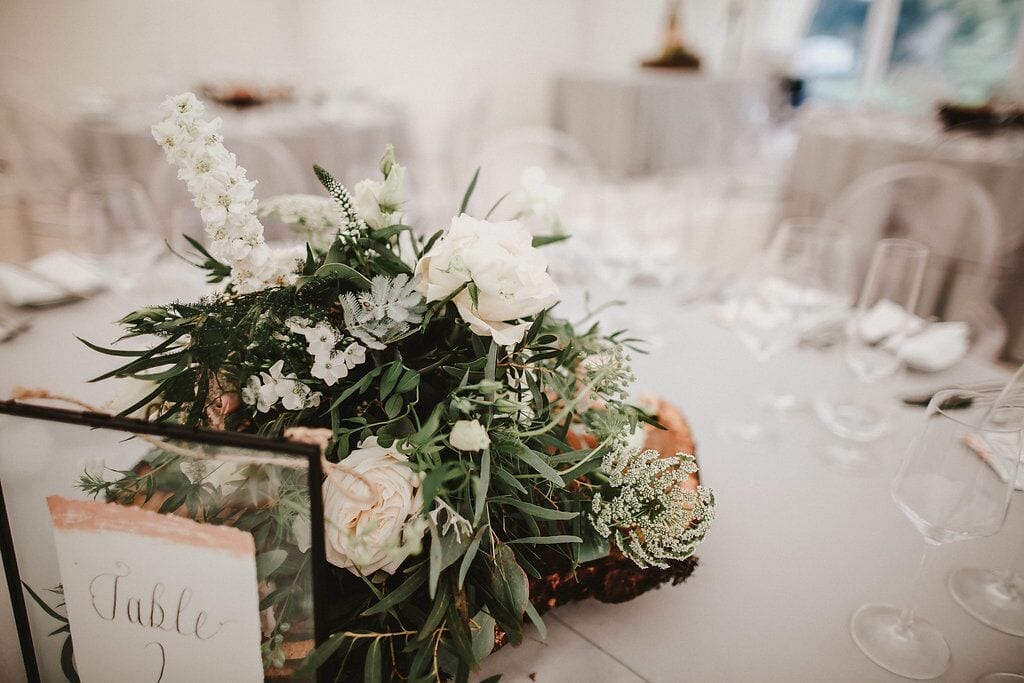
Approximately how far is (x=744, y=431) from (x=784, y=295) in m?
0.24

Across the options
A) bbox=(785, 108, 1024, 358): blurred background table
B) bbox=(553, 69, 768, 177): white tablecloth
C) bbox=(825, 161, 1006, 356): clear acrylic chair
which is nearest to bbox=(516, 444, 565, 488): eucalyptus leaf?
bbox=(825, 161, 1006, 356): clear acrylic chair

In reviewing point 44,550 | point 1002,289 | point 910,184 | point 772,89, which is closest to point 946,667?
point 44,550

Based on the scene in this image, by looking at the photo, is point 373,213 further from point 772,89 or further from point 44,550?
point 772,89

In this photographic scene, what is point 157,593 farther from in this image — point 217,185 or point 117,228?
point 117,228

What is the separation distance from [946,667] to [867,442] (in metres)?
0.43

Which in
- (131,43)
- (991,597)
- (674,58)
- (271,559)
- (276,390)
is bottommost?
(991,597)

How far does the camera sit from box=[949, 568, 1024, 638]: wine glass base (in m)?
0.73

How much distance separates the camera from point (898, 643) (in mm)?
699

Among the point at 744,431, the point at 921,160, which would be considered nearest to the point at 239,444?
the point at 744,431

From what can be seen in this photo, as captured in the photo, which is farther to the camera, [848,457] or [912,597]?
[848,457]

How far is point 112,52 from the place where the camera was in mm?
5141

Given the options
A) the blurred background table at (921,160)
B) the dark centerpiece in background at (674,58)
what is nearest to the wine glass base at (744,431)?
the blurred background table at (921,160)

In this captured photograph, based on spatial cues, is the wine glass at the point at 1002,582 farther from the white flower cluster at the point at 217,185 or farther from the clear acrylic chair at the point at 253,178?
the clear acrylic chair at the point at 253,178

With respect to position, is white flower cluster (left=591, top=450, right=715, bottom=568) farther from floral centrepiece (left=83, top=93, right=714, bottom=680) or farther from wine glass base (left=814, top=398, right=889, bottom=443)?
wine glass base (left=814, top=398, right=889, bottom=443)
